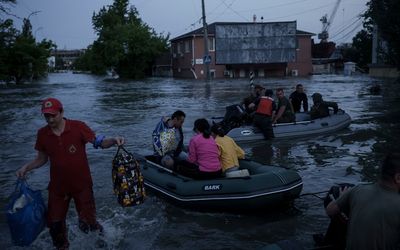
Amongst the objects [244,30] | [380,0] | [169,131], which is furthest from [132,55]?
[169,131]

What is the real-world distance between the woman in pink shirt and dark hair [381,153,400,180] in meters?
4.20

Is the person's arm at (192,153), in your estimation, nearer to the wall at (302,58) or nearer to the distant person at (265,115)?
the distant person at (265,115)

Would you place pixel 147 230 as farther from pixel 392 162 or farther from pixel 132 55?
pixel 132 55

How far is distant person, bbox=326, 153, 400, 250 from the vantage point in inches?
143

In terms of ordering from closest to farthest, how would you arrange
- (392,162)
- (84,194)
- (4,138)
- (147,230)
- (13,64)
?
1. (392,162)
2. (84,194)
3. (147,230)
4. (4,138)
5. (13,64)

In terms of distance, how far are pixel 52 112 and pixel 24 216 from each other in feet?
3.62

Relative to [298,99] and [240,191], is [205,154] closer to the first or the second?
[240,191]

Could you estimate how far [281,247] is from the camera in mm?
4453

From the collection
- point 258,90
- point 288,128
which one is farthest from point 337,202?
point 258,90

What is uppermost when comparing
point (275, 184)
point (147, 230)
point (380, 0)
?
point (380, 0)

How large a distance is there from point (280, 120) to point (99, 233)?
30.1 feet

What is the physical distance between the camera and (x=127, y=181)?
5.66 m

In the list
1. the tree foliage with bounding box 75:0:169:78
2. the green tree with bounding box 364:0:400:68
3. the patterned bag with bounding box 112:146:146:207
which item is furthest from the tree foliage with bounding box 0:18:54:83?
the patterned bag with bounding box 112:146:146:207

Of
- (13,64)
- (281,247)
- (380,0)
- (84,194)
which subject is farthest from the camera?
(13,64)
